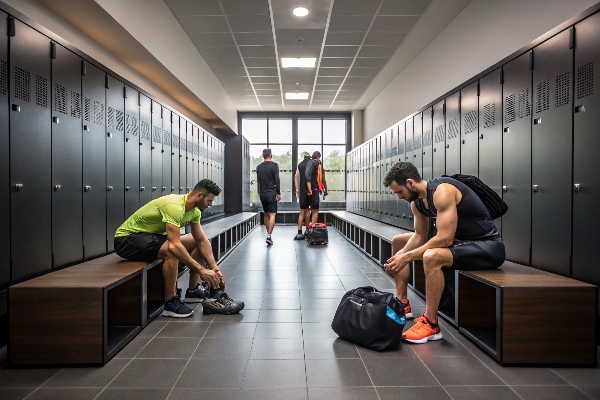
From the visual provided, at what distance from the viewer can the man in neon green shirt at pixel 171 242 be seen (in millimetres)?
2881

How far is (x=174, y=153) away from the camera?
5.84 meters

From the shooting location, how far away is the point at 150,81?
6316mm

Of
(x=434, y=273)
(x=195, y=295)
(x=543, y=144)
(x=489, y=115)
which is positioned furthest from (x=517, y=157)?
(x=195, y=295)

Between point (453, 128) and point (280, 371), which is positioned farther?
point (453, 128)

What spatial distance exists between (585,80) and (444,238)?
1.16 meters

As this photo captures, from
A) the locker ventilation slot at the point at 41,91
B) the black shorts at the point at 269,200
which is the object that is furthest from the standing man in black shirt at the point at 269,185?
the locker ventilation slot at the point at 41,91

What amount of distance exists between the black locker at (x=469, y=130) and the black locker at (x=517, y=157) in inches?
18.8

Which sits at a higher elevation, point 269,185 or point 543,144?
point 543,144

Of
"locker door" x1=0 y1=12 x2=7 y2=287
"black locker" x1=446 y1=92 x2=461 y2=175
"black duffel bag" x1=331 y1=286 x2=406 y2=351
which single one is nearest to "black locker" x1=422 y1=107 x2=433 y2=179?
"black locker" x1=446 y1=92 x2=461 y2=175

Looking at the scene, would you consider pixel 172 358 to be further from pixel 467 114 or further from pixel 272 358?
pixel 467 114

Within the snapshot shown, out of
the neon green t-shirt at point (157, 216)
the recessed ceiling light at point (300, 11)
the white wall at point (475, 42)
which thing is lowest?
the neon green t-shirt at point (157, 216)

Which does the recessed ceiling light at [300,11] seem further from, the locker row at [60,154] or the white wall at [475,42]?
the locker row at [60,154]

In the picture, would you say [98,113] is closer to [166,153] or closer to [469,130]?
[166,153]

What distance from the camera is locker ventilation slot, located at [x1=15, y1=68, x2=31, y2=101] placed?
249 cm
